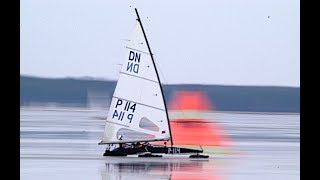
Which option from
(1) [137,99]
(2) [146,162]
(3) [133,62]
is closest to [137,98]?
(1) [137,99]

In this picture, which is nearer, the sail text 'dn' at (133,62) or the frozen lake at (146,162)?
the frozen lake at (146,162)

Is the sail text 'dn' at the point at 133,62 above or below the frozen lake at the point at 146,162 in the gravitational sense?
above

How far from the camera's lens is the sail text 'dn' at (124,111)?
1573 centimetres

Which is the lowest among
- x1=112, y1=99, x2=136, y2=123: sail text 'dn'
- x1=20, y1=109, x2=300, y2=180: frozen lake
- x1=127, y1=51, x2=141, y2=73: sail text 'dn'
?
x1=20, y1=109, x2=300, y2=180: frozen lake

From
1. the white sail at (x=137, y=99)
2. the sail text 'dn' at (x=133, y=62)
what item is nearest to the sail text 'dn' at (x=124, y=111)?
the white sail at (x=137, y=99)

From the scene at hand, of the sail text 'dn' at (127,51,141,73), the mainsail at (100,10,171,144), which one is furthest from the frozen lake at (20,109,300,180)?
the sail text 'dn' at (127,51,141,73)

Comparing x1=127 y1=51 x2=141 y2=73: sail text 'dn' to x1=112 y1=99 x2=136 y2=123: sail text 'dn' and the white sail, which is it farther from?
x1=112 y1=99 x2=136 y2=123: sail text 'dn'

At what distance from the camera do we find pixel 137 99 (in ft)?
51.5

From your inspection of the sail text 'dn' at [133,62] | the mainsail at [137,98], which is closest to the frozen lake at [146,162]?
the mainsail at [137,98]

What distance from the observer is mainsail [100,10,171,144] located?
15.6m

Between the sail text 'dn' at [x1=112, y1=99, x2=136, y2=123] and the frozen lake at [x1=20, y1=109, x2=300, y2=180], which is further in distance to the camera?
the sail text 'dn' at [x1=112, y1=99, x2=136, y2=123]

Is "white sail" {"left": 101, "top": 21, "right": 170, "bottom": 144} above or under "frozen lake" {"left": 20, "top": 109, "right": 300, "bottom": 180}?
above

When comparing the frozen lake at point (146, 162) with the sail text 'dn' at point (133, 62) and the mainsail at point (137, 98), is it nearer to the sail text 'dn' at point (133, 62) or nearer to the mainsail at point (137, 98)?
the mainsail at point (137, 98)

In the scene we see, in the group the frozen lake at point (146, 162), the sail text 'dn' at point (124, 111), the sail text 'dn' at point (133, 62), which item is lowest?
the frozen lake at point (146, 162)
